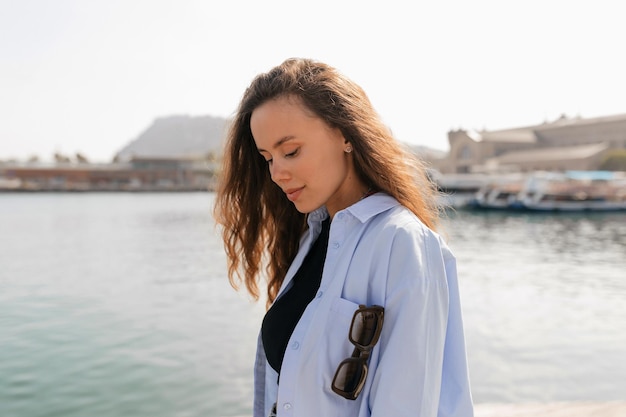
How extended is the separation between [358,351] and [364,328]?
4cm

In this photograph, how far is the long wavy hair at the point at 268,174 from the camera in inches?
41.0

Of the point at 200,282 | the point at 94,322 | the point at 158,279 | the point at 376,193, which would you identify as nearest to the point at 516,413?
the point at 376,193

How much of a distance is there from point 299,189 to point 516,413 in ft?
5.29

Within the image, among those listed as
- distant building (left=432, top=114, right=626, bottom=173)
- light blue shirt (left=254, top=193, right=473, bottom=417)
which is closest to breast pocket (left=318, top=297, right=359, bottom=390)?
light blue shirt (left=254, top=193, right=473, bottom=417)

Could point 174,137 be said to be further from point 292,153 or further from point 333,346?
point 333,346

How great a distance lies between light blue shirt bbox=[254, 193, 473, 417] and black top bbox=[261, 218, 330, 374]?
0.34 feet

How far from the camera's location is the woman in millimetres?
907

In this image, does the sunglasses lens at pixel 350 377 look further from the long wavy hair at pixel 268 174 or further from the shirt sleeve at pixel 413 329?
the long wavy hair at pixel 268 174

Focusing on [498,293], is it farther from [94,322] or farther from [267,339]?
[267,339]

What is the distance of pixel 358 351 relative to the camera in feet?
3.04

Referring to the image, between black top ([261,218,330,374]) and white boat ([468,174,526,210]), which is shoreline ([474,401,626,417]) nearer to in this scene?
black top ([261,218,330,374])

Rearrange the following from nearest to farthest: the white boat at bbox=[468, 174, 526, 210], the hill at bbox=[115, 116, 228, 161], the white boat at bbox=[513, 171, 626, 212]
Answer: the white boat at bbox=[513, 171, 626, 212]
the white boat at bbox=[468, 174, 526, 210]
the hill at bbox=[115, 116, 228, 161]

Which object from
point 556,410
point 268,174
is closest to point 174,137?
point 556,410

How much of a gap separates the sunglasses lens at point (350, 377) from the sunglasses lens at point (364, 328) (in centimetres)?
4
